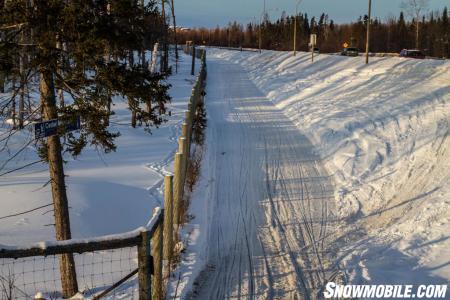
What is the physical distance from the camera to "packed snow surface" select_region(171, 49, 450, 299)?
705 centimetres

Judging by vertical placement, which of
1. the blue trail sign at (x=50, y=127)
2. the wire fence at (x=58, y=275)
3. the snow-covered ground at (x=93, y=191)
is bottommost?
the wire fence at (x=58, y=275)

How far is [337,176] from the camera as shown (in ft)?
38.0

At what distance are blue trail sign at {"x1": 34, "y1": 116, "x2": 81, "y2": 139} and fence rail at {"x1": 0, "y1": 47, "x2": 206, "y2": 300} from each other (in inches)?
60.9

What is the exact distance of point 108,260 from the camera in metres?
8.54

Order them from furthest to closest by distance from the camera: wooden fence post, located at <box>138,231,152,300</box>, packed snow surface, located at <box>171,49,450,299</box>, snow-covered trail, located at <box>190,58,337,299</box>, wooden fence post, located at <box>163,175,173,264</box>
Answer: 1. wooden fence post, located at <box>163,175,173,264</box>
2. packed snow surface, located at <box>171,49,450,299</box>
3. snow-covered trail, located at <box>190,58,337,299</box>
4. wooden fence post, located at <box>138,231,152,300</box>

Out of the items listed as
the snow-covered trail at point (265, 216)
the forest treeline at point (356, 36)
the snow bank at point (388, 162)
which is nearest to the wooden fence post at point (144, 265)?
→ the snow-covered trail at point (265, 216)

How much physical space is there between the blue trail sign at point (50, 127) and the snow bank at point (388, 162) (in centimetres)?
448

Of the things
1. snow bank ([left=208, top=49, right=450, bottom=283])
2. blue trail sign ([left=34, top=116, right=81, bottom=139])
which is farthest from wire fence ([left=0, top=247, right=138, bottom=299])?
snow bank ([left=208, top=49, right=450, bottom=283])

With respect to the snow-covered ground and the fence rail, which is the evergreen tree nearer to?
the fence rail

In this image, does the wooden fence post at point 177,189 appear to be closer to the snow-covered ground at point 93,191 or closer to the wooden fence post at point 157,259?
the snow-covered ground at point 93,191

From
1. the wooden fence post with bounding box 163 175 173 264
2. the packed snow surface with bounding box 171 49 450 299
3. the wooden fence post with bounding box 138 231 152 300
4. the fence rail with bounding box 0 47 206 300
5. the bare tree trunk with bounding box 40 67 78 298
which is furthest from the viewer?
the wooden fence post with bounding box 163 175 173 264

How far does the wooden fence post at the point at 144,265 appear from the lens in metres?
4.90

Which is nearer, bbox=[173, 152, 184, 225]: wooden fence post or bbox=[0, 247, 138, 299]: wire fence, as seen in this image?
bbox=[0, 247, 138, 299]: wire fence

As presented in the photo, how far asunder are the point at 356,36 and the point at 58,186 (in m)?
90.1
